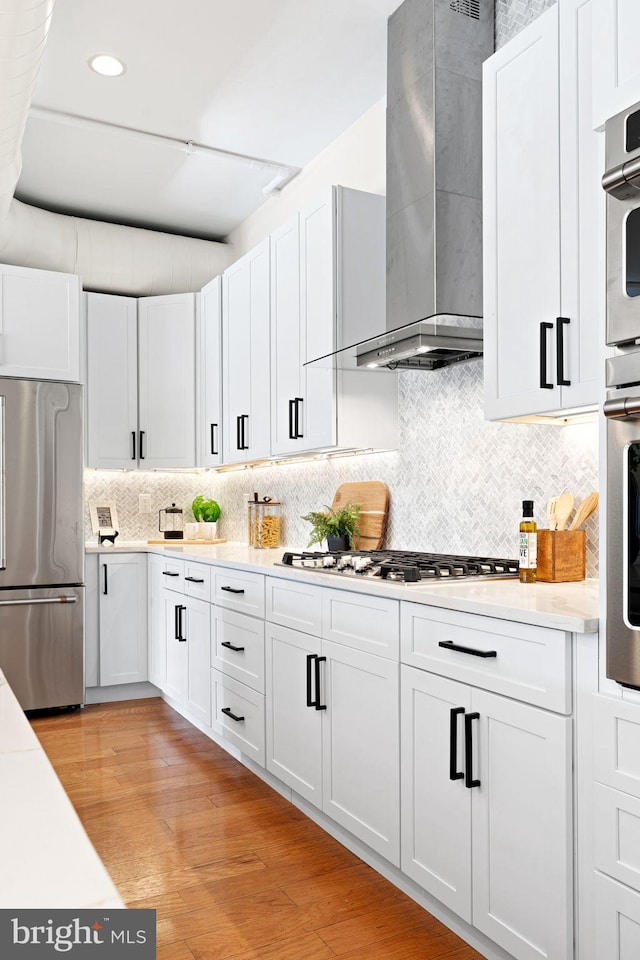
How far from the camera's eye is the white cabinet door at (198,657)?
3703mm

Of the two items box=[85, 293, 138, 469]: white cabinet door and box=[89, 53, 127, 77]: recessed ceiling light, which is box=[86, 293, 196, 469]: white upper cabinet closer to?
box=[85, 293, 138, 469]: white cabinet door

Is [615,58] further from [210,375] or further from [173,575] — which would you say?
[210,375]

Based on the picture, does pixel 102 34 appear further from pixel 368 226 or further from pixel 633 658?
pixel 633 658

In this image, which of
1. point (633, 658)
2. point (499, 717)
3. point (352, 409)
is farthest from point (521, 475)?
point (633, 658)

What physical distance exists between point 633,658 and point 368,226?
8.03 feet

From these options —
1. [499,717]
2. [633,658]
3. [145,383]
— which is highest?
[145,383]

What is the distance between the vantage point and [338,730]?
2.55 metres

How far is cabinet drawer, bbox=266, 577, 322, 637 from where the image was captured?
2697 millimetres

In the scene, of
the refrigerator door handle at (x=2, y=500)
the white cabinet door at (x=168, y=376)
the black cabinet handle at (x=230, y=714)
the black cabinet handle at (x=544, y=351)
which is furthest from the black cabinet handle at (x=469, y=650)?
the white cabinet door at (x=168, y=376)

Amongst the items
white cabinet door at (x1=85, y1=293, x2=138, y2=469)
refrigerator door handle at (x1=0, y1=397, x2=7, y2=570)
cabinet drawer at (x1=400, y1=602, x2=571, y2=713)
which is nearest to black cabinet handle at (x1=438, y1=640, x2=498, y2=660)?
cabinet drawer at (x1=400, y1=602, x2=571, y2=713)

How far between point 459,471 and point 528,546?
2.57 ft

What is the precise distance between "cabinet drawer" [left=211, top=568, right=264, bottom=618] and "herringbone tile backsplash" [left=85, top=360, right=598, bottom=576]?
2.22 feet

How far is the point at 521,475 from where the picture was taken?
8.96 feet

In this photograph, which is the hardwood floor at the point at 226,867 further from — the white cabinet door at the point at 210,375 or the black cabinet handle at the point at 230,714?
the white cabinet door at the point at 210,375
